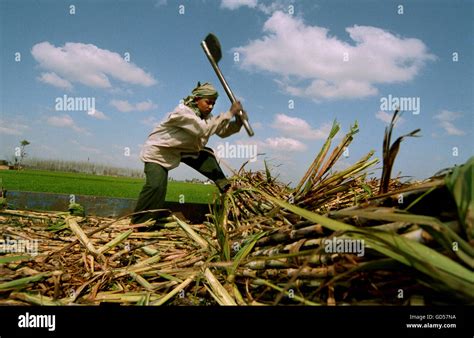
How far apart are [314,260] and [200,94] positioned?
2.85 m

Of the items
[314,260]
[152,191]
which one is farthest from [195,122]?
[314,260]

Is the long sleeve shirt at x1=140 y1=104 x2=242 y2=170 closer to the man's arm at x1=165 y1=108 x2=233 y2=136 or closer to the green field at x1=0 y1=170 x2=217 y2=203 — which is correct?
the man's arm at x1=165 y1=108 x2=233 y2=136

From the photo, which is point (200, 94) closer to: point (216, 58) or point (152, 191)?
point (216, 58)

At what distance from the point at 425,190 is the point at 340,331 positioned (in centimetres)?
43

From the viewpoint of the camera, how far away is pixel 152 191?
3318 mm

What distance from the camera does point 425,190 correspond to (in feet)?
3.09

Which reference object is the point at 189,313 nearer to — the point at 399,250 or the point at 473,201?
the point at 399,250

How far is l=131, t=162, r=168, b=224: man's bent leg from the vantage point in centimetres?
Answer: 325

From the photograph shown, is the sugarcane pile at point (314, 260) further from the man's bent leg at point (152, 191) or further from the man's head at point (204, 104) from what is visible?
the man's head at point (204, 104)

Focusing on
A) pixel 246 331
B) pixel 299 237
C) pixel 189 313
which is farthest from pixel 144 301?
pixel 299 237

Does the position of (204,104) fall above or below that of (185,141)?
above

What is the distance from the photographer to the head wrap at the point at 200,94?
3.61 meters

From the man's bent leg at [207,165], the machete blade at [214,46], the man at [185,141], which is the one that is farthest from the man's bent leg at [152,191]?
the machete blade at [214,46]

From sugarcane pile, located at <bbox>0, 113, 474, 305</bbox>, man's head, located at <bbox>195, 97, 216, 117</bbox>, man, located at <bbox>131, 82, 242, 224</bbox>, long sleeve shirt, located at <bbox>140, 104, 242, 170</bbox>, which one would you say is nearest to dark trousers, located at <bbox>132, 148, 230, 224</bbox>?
man, located at <bbox>131, 82, 242, 224</bbox>
